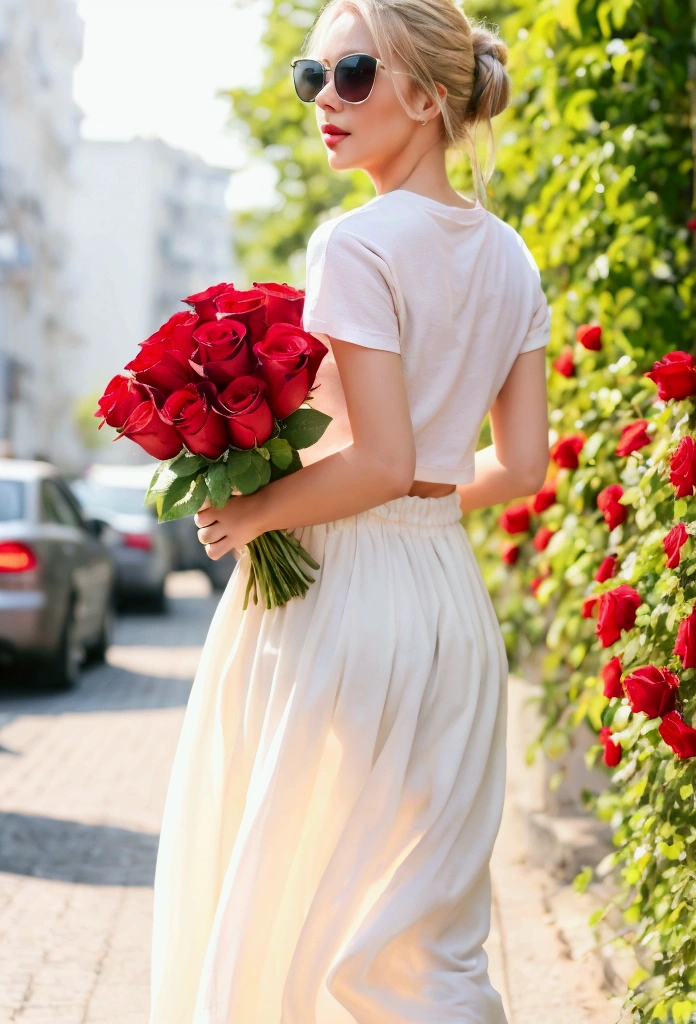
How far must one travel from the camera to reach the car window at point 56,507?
32.8 ft

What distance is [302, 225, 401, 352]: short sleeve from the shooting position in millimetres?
2191

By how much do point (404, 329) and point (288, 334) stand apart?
20 centimetres

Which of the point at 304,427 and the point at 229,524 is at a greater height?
the point at 304,427

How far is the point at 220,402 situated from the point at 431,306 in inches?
15.6

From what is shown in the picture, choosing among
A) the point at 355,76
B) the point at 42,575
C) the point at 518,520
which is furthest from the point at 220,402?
the point at 42,575

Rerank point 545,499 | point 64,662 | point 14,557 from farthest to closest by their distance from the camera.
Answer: point 64,662, point 14,557, point 545,499

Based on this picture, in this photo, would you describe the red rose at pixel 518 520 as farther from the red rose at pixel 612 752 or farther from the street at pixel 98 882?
the red rose at pixel 612 752

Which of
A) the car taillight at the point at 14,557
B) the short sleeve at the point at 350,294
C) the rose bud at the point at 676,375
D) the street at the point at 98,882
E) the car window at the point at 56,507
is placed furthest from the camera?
the car window at the point at 56,507

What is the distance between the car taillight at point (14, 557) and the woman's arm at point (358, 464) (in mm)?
7361

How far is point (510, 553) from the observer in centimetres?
496

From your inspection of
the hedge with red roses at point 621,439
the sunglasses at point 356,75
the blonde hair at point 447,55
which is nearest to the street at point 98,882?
the hedge with red roses at point 621,439

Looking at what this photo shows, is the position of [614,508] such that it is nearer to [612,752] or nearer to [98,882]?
[612,752]

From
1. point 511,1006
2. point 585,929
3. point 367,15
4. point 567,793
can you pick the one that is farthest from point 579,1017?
point 367,15

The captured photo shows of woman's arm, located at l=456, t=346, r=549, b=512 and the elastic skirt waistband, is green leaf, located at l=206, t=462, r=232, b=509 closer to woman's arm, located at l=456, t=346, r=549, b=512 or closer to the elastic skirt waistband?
the elastic skirt waistband
